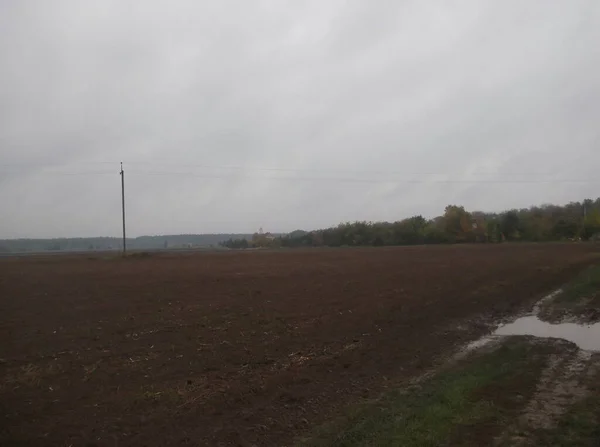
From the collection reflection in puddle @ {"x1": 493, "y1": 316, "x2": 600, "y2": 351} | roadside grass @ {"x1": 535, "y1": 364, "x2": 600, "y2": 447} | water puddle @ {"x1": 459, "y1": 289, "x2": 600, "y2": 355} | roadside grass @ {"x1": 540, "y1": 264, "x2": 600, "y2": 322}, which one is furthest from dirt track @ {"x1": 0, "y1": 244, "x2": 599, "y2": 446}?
roadside grass @ {"x1": 535, "y1": 364, "x2": 600, "y2": 447}

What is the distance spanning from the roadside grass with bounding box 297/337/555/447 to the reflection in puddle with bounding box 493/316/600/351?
11.4ft

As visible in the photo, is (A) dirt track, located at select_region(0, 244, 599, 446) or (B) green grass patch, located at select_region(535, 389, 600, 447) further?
(A) dirt track, located at select_region(0, 244, 599, 446)

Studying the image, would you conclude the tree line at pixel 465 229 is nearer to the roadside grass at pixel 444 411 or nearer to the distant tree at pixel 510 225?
the distant tree at pixel 510 225

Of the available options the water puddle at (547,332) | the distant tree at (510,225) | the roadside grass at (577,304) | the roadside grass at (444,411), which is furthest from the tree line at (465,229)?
the roadside grass at (444,411)

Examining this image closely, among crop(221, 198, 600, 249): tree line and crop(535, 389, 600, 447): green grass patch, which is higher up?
crop(221, 198, 600, 249): tree line

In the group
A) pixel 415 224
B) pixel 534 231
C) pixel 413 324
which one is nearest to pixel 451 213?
pixel 415 224

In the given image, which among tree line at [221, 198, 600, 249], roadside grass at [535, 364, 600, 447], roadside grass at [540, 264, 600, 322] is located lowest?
roadside grass at [540, 264, 600, 322]

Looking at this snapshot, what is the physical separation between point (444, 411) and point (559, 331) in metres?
9.27

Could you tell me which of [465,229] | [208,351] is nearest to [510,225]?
[465,229]

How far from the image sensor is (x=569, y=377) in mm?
9586

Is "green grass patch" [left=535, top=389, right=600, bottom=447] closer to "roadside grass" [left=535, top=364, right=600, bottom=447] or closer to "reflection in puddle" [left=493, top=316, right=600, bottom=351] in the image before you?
"roadside grass" [left=535, top=364, right=600, bottom=447]

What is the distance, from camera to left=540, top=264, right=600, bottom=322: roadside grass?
17.4 m

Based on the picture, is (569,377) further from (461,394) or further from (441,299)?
(441,299)

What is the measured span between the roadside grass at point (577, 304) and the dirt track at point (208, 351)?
4.34 ft
